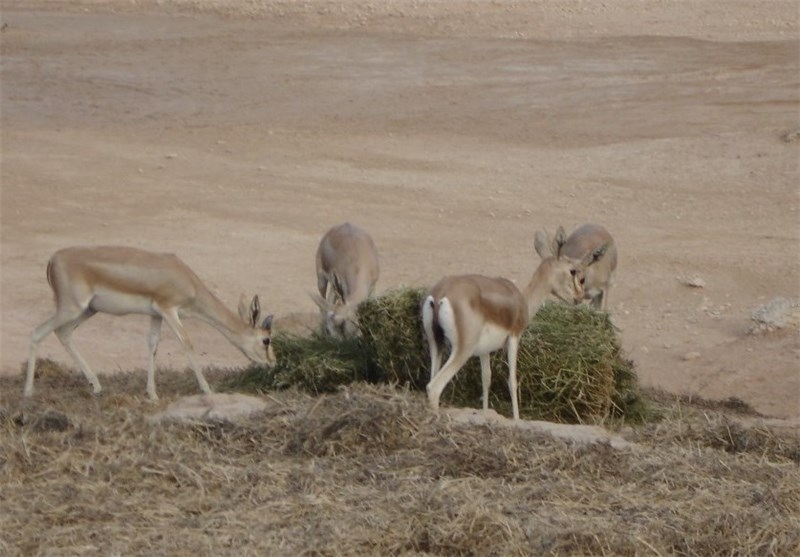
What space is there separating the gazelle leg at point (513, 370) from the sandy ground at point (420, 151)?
245 centimetres

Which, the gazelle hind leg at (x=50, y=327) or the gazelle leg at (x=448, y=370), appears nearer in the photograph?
the gazelle leg at (x=448, y=370)

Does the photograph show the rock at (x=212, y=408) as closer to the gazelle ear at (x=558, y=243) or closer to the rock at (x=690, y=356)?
the gazelle ear at (x=558, y=243)

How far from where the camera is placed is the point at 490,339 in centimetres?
1020

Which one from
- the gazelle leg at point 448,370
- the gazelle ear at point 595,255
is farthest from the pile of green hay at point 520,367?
the gazelle ear at point 595,255

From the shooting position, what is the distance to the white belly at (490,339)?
10.1 meters

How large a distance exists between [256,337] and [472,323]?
2.14m

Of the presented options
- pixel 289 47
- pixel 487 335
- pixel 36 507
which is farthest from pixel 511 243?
pixel 289 47

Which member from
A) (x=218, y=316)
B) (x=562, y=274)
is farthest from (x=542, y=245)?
(x=218, y=316)

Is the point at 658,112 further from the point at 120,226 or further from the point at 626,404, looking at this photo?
the point at 626,404

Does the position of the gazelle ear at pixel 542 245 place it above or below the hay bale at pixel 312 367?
above

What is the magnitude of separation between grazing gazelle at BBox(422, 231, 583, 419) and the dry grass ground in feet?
2.17

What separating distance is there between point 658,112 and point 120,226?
333 inches

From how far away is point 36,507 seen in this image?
25.8ft

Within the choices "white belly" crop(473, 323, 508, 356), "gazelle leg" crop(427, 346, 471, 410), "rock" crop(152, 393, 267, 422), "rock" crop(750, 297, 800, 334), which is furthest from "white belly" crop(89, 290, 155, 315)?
"rock" crop(750, 297, 800, 334)
